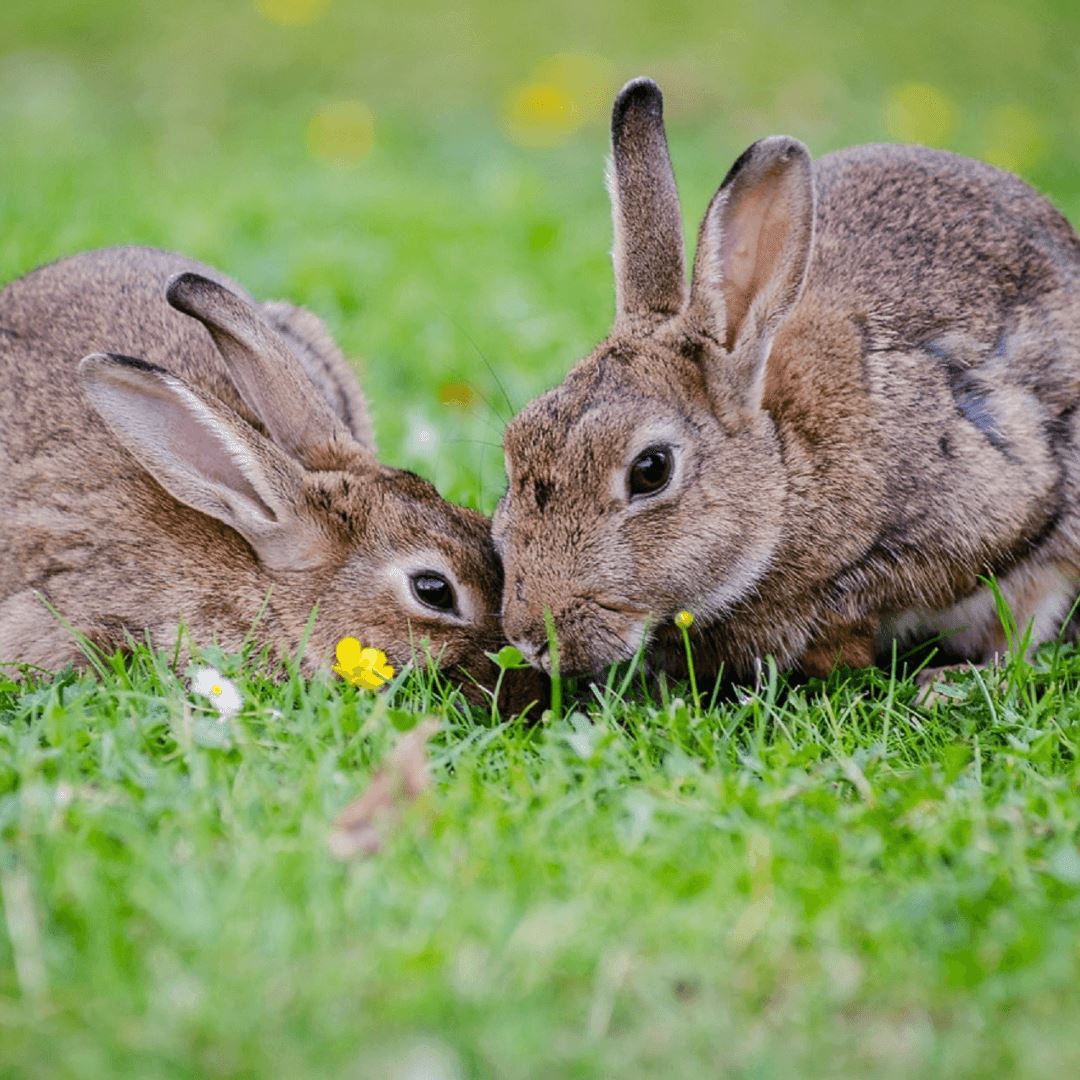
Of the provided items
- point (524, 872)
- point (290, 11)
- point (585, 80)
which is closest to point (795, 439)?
point (524, 872)

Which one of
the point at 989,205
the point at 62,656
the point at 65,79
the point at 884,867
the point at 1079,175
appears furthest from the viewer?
the point at 65,79

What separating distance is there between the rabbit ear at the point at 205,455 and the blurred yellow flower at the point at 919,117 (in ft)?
21.4

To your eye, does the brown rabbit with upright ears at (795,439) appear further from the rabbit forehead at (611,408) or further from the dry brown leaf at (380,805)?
the dry brown leaf at (380,805)

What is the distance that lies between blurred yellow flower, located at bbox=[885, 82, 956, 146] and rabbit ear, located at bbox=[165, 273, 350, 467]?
6.14 meters

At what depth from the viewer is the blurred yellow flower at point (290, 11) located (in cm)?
1223

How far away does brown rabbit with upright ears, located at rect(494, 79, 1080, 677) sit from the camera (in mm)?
4449

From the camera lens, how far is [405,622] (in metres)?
4.85

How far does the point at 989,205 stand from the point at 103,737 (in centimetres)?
369

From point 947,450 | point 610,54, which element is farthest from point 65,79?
point 947,450

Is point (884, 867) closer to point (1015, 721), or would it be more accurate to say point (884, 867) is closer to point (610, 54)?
point (1015, 721)

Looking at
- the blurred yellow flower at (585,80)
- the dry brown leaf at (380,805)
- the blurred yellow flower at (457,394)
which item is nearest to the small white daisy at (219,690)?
the dry brown leaf at (380,805)

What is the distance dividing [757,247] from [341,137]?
6.27 m

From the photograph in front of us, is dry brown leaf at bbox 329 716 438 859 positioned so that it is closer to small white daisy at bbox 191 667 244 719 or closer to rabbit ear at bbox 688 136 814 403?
small white daisy at bbox 191 667 244 719

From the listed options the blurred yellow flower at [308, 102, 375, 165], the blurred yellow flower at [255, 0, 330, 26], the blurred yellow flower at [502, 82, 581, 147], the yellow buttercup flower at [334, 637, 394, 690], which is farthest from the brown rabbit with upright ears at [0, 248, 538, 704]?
the blurred yellow flower at [255, 0, 330, 26]
